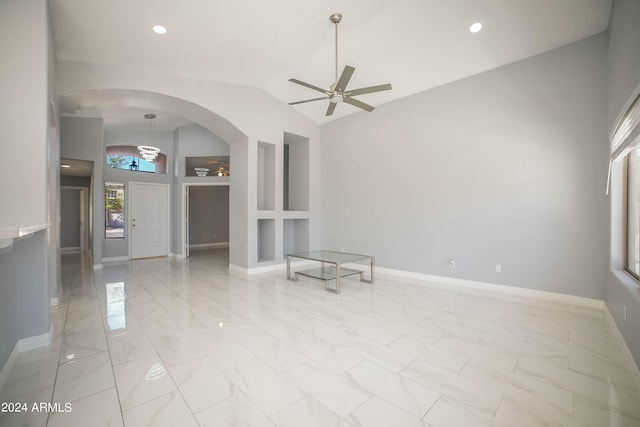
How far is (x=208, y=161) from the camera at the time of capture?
8.32 m

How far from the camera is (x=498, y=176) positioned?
4188 mm

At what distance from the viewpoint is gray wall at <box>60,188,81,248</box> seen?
30.1 feet

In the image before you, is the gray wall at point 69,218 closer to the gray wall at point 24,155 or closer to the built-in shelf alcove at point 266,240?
the built-in shelf alcove at point 266,240

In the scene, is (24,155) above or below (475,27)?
below

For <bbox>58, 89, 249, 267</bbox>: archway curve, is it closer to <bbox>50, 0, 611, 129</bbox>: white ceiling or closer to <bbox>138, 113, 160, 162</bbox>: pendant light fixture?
<bbox>50, 0, 611, 129</bbox>: white ceiling

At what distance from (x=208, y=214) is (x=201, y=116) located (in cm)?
599

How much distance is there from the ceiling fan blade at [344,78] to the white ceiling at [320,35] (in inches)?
39.0

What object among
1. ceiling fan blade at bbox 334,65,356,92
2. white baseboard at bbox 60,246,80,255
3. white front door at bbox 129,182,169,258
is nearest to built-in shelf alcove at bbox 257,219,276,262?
white front door at bbox 129,182,169,258

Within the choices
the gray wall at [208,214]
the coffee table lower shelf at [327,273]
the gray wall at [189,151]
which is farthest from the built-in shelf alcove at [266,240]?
the gray wall at [208,214]

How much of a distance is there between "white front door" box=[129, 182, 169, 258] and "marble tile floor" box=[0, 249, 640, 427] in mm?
3897

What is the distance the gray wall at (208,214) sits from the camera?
10.3 metres

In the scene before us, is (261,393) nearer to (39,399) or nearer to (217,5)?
(39,399)

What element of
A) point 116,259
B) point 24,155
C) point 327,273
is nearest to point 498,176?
point 327,273

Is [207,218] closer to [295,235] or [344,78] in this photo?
[295,235]
